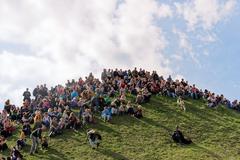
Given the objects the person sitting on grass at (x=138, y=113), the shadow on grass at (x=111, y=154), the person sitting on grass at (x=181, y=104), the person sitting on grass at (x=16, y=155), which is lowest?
the person sitting on grass at (x=16, y=155)

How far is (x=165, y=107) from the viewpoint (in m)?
51.3

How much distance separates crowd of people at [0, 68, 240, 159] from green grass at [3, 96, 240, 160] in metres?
0.83

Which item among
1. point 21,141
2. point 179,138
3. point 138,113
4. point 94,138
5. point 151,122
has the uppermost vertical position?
point 138,113

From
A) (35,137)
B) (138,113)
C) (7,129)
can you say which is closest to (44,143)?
(35,137)

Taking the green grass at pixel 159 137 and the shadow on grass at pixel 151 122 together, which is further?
the shadow on grass at pixel 151 122

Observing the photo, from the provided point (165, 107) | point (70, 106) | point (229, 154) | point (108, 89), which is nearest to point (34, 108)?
point (70, 106)

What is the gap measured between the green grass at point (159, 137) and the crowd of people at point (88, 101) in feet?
2.74

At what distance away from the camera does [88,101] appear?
4738cm

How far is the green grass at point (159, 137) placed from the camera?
3944 cm

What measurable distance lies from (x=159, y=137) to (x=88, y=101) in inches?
308

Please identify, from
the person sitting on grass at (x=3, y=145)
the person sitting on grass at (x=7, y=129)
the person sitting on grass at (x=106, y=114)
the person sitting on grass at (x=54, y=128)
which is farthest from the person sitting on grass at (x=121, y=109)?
the person sitting on grass at (x=3, y=145)

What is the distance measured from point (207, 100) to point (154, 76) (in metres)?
6.67

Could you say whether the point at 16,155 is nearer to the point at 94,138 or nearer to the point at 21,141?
the point at 21,141

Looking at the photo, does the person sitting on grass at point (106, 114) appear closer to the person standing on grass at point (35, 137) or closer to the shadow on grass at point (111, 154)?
the shadow on grass at point (111, 154)
